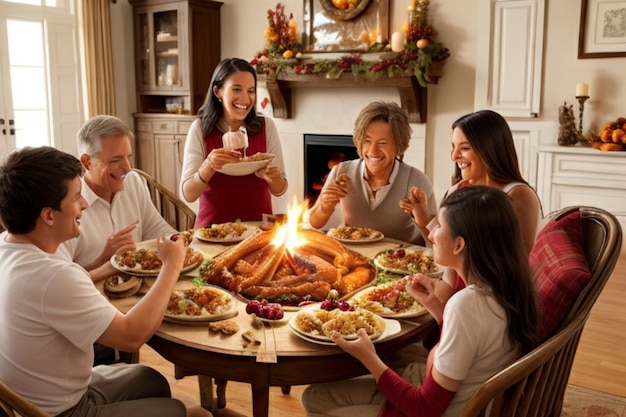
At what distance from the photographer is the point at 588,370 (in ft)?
9.68

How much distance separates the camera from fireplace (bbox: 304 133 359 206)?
585 cm

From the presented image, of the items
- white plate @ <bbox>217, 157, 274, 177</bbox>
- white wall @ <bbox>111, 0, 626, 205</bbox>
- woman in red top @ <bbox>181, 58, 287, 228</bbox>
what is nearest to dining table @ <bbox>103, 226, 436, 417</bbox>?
white plate @ <bbox>217, 157, 274, 177</bbox>

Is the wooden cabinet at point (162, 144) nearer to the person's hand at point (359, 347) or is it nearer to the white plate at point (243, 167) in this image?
the white plate at point (243, 167)

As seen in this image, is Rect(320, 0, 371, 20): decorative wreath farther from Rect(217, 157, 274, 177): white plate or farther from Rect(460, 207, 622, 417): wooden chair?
Rect(460, 207, 622, 417): wooden chair

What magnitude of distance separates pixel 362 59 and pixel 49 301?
432 cm

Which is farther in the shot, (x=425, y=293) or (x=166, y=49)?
(x=166, y=49)

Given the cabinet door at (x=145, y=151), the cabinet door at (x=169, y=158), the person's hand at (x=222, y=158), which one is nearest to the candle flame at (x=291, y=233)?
the person's hand at (x=222, y=158)

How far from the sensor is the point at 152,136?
6.36 meters

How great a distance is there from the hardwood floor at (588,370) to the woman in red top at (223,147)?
75 cm

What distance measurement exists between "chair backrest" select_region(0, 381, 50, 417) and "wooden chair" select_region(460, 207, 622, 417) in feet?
2.90

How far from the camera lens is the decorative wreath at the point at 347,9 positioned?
5.36 metres

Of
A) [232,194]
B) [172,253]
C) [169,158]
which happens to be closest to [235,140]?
[232,194]

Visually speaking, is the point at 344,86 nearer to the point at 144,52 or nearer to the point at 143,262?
the point at 144,52

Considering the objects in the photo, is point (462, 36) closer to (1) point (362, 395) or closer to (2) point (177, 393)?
(2) point (177, 393)
